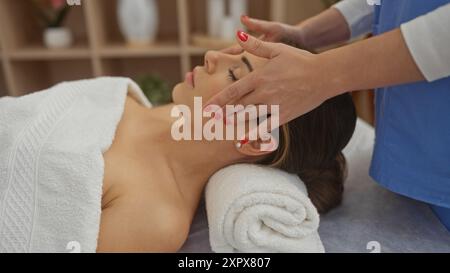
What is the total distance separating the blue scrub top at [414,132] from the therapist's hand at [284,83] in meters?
0.19

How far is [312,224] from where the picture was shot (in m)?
0.75

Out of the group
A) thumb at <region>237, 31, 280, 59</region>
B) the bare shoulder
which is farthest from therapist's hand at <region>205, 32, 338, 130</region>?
the bare shoulder

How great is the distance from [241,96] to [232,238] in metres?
0.24

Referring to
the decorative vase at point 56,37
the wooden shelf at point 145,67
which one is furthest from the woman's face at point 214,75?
the decorative vase at point 56,37

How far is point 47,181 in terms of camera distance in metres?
0.74

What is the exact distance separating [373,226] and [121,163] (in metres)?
0.51

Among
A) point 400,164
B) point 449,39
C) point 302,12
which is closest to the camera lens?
point 449,39

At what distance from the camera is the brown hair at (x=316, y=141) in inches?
32.4

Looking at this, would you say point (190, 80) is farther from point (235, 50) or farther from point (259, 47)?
point (259, 47)

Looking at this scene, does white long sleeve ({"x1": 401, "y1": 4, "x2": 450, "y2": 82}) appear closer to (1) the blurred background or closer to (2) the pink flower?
(1) the blurred background

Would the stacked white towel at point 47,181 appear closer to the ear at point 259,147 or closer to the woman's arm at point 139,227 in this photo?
the woman's arm at point 139,227

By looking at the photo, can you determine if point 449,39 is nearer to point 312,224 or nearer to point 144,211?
point 312,224

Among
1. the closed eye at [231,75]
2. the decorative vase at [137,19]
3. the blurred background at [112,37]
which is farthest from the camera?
the decorative vase at [137,19]
